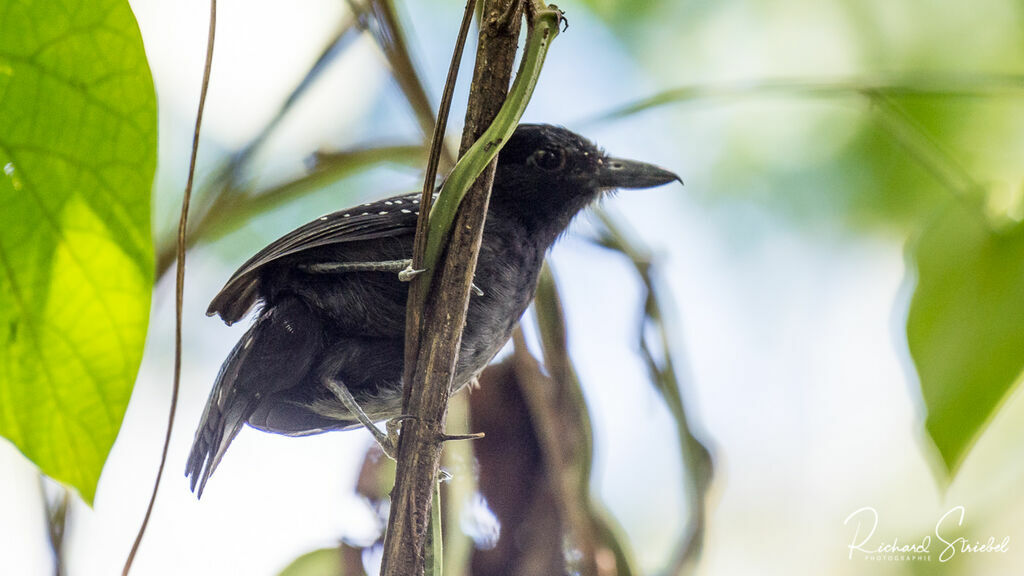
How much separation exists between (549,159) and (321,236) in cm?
75

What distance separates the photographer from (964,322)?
1934 millimetres

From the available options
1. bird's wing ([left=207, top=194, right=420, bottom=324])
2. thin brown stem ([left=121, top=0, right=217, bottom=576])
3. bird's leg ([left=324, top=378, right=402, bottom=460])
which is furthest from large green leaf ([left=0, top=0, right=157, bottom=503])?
bird's leg ([left=324, top=378, right=402, bottom=460])

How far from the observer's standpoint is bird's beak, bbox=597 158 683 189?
2.46 m

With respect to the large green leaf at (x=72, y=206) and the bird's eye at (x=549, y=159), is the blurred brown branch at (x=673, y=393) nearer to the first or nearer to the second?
the bird's eye at (x=549, y=159)

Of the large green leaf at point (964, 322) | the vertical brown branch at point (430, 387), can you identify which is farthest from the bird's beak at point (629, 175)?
the vertical brown branch at point (430, 387)

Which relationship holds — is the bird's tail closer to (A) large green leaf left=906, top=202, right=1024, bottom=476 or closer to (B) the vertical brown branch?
(B) the vertical brown branch

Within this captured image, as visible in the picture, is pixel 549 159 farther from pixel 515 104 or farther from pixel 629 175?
pixel 515 104

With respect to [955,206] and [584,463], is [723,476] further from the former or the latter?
[955,206]

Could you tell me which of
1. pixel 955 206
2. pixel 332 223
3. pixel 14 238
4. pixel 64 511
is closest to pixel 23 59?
pixel 14 238

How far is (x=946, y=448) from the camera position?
5.59 ft

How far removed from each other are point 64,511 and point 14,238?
54.8 inches

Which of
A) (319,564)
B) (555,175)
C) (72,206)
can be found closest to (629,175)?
(555,175)

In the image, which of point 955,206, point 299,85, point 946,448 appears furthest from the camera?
point 299,85

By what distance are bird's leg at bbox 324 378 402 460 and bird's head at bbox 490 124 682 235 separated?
2.20 ft
